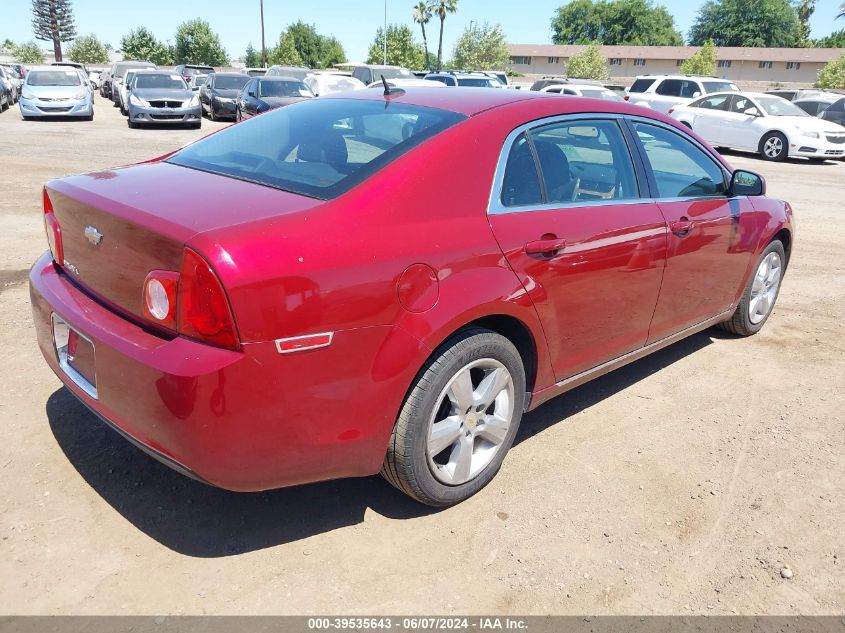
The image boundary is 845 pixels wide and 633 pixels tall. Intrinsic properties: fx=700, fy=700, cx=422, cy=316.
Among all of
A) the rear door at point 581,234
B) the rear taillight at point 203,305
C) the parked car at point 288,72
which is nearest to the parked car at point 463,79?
the parked car at point 288,72

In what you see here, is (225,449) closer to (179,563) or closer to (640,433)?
(179,563)

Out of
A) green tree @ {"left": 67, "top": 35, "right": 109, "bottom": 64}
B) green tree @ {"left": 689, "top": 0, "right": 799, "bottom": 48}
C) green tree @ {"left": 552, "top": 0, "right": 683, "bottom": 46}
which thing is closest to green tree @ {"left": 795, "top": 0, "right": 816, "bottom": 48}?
green tree @ {"left": 689, "top": 0, "right": 799, "bottom": 48}

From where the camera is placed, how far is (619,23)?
3752 inches

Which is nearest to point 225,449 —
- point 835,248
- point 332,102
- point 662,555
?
point 662,555

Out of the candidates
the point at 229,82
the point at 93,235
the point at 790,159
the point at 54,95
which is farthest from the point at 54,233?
the point at 229,82

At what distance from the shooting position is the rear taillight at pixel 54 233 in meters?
2.99

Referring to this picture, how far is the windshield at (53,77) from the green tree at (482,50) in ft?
170

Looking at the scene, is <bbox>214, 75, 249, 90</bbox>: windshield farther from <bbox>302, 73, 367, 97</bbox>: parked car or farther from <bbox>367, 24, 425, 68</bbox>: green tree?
<bbox>367, 24, 425, 68</bbox>: green tree

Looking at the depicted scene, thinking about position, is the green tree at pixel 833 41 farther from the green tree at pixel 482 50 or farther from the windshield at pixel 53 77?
the windshield at pixel 53 77

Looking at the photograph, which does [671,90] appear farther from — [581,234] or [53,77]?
[581,234]

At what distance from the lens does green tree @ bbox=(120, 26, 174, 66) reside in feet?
267

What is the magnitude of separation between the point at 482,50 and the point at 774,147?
182 feet
